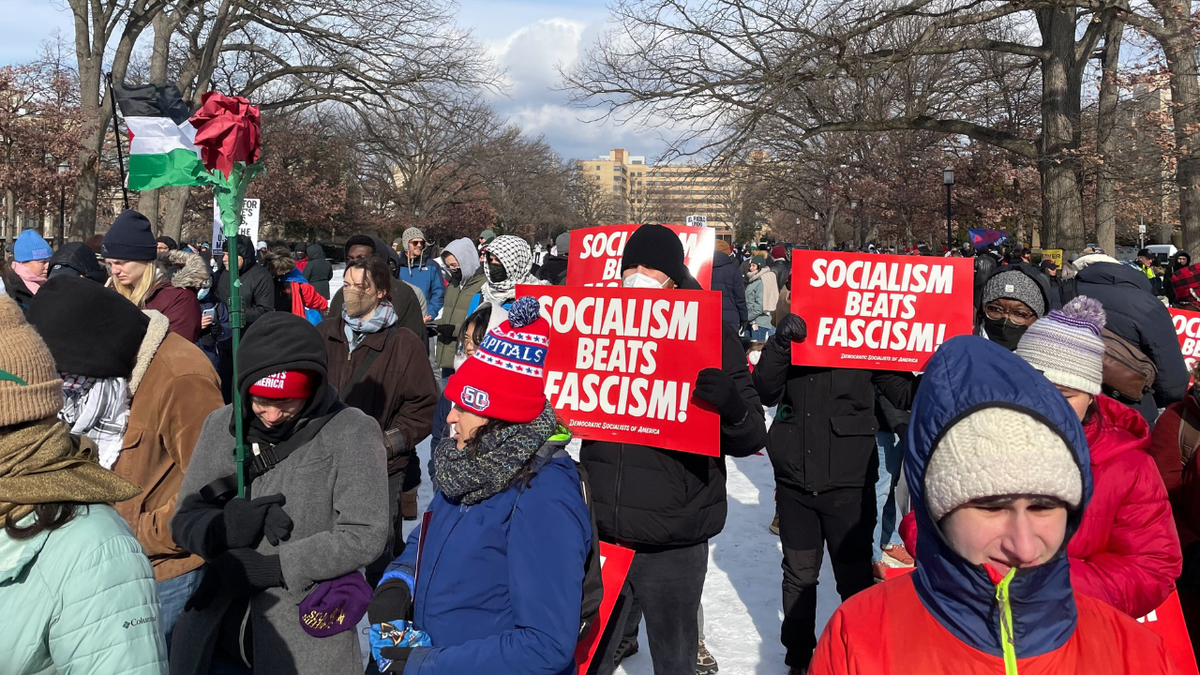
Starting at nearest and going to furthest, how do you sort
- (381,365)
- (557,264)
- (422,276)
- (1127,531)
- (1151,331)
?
(1127,531) → (381,365) → (1151,331) → (557,264) → (422,276)

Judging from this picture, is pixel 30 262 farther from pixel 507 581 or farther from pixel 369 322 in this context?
pixel 507 581

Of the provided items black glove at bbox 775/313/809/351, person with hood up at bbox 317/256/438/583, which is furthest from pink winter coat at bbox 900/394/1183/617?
person with hood up at bbox 317/256/438/583

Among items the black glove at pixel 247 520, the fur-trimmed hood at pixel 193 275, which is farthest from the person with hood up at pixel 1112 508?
the fur-trimmed hood at pixel 193 275

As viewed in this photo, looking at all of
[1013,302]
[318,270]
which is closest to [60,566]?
Result: [1013,302]

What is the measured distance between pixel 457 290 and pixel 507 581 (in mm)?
6913

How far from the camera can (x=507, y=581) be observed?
2.32 meters

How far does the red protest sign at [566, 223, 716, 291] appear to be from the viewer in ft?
17.0

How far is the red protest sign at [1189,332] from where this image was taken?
6.19 meters

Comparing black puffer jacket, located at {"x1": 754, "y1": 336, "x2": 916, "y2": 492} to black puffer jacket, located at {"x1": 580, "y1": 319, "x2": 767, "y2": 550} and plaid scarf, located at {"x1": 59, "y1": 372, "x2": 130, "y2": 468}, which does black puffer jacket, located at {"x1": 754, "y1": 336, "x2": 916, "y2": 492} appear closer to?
black puffer jacket, located at {"x1": 580, "y1": 319, "x2": 767, "y2": 550}

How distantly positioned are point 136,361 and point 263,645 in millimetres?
1091

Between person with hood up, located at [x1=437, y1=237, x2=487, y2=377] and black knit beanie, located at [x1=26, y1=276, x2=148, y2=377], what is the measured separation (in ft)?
14.5

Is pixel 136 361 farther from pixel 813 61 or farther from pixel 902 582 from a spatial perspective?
pixel 813 61

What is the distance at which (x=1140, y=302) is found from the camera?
539 centimetres

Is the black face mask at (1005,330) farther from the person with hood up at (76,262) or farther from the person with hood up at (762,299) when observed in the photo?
the person with hood up at (762,299)
